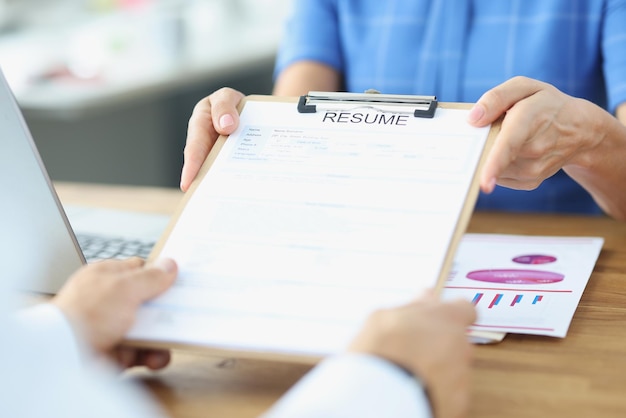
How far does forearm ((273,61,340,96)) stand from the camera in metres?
1.49

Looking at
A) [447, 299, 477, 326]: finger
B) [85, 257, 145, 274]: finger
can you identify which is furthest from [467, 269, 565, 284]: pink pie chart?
[85, 257, 145, 274]: finger

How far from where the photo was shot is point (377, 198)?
2.64 ft

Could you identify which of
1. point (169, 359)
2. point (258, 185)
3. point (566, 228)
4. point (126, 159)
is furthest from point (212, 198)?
point (126, 159)

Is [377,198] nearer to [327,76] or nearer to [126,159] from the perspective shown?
[327,76]

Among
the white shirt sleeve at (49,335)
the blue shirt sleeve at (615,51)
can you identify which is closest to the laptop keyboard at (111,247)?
the white shirt sleeve at (49,335)

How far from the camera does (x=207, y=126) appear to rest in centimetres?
96

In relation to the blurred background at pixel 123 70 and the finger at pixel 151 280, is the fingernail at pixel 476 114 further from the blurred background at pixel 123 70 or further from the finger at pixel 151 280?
the blurred background at pixel 123 70

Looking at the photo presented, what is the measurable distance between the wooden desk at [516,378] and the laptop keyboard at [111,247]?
31cm

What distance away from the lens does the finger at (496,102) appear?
84cm

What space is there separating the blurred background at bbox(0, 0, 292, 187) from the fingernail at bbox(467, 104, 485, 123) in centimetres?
170

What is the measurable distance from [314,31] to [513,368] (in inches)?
34.5

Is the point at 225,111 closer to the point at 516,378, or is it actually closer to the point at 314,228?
the point at 314,228

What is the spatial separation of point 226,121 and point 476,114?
264mm

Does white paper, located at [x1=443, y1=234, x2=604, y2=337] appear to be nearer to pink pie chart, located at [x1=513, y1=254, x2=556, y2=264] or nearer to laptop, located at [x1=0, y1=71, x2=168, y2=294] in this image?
pink pie chart, located at [x1=513, y1=254, x2=556, y2=264]
